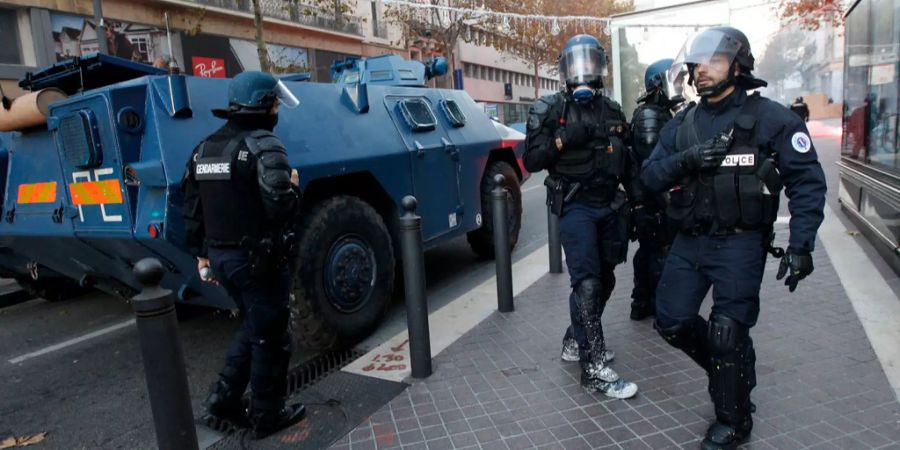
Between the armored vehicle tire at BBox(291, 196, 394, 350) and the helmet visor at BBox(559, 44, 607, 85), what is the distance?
183 centimetres

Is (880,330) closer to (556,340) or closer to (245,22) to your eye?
(556,340)

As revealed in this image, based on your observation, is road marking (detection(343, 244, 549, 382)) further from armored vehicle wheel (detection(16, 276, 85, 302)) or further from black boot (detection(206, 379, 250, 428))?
armored vehicle wheel (detection(16, 276, 85, 302))

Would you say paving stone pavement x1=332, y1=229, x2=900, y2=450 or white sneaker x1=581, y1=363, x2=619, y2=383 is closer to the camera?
paving stone pavement x1=332, y1=229, x2=900, y2=450

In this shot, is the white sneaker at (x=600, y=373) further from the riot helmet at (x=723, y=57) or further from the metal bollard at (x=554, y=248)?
the metal bollard at (x=554, y=248)

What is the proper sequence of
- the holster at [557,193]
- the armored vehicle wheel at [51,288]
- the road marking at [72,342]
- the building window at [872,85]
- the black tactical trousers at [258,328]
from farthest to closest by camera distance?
1. the armored vehicle wheel at [51,288]
2. the building window at [872,85]
3. the road marking at [72,342]
4. the holster at [557,193]
5. the black tactical trousers at [258,328]

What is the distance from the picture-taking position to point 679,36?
10.5 meters

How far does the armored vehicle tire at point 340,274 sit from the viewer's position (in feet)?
13.3

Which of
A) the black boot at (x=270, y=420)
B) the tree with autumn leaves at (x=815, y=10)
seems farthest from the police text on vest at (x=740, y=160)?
the tree with autumn leaves at (x=815, y=10)

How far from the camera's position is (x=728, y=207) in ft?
8.75

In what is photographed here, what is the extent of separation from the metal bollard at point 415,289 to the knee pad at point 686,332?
1.46 meters

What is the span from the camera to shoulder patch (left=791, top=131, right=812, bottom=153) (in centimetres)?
256

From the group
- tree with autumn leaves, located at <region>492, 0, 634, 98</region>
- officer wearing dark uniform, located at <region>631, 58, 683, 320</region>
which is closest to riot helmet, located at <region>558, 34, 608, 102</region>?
officer wearing dark uniform, located at <region>631, 58, 683, 320</region>

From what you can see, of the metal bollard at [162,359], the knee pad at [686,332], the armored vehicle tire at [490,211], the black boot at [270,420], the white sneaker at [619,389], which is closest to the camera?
the metal bollard at [162,359]

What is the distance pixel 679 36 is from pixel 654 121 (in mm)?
7308
